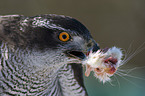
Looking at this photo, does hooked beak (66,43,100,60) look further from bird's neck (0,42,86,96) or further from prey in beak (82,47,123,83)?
bird's neck (0,42,86,96)

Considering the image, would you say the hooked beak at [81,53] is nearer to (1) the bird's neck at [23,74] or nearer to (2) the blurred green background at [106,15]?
(1) the bird's neck at [23,74]

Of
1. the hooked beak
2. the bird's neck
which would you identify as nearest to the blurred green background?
the bird's neck

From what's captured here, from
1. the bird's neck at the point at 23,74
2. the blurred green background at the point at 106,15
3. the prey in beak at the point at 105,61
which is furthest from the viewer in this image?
the blurred green background at the point at 106,15

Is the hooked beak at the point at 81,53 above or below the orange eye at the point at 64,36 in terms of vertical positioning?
below

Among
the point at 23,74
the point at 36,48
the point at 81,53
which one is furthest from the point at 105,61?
the point at 23,74

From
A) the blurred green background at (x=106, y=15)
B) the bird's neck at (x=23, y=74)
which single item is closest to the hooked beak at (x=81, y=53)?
the bird's neck at (x=23, y=74)

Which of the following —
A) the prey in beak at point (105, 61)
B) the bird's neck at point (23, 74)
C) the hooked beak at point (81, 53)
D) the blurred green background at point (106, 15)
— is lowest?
the prey in beak at point (105, 61)

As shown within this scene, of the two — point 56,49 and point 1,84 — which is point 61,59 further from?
point 1,84

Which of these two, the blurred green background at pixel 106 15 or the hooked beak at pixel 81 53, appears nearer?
the hooked beak at pixel 81 53

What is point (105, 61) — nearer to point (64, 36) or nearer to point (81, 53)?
point (81, 53)

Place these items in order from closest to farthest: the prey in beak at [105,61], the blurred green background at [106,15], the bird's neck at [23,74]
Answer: the prey in beak at [105,61] < the bird's neck at [23,74] < the blurred green background at [106,15]
